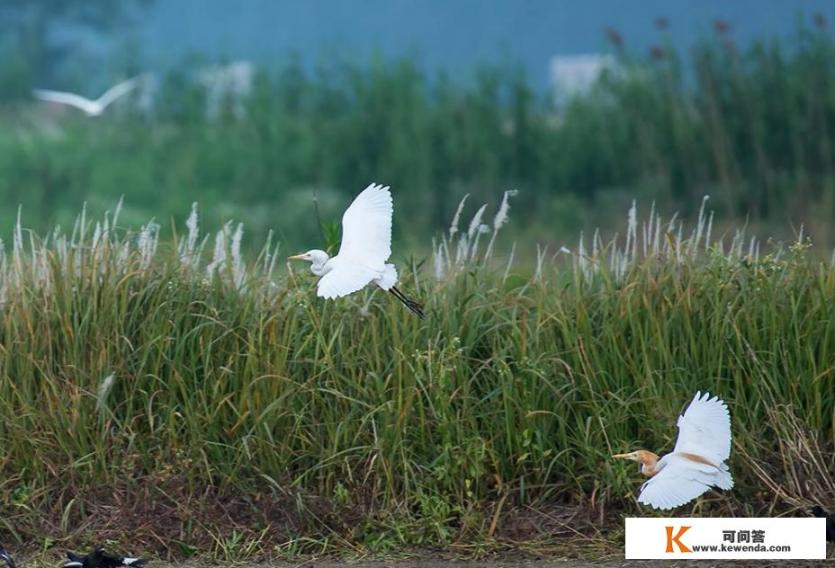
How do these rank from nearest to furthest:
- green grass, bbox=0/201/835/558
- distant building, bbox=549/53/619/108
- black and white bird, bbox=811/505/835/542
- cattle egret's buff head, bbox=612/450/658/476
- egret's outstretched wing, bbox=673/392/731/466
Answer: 1. egret's outstretched wing, bbox=673/392/731/466
2. cattle egret's buff head, bbox=612/450/658/476
3. black and white bird, bbox=811/505/835/542
4. green grass, bbox=0/201/835/558
5. distant building, bbox=549/53/619/108

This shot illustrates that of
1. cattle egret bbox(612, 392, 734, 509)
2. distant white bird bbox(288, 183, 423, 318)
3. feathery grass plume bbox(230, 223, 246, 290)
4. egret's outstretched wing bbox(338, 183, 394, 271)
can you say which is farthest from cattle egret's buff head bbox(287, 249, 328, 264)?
cattle egret bbox(612, 392, 734, 509)

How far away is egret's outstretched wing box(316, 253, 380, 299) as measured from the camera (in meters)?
5.49

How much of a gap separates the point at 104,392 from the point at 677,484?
244 centimetres

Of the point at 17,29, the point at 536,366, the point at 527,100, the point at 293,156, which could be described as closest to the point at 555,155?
the point at 527,100

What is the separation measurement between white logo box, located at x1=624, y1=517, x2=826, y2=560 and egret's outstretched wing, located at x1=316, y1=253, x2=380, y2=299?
148 centimetres

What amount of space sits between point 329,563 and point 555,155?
388 inches

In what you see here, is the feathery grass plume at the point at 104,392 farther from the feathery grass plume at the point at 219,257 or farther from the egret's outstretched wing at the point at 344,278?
the egret's outstretched wing at the point at 344,278

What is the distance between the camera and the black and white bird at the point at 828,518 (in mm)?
5797

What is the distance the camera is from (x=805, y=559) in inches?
223

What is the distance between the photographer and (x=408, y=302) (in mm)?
6117

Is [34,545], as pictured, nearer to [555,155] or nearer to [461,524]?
[461,524]

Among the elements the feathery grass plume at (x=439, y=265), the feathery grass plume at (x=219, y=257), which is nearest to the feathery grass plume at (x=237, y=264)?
the feathery grass plume at (x=219, y=257)

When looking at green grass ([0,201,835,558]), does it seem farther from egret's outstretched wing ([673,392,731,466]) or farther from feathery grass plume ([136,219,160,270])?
egret's outstretched wing ([673,392,731,466])

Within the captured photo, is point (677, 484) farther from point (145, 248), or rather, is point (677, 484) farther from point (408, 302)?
point (145, 248)
